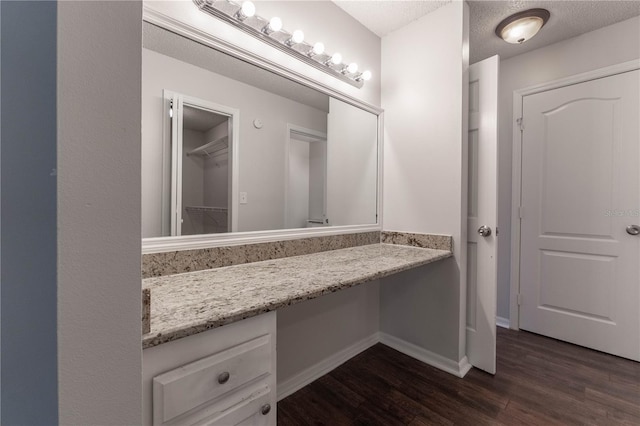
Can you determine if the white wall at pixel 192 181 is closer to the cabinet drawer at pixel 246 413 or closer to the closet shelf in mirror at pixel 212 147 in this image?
the closet shelf in mirror at pixel 212 147

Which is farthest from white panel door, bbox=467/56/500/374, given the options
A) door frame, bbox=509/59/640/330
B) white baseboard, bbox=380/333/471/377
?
door frame, bbox=509/59/640/330

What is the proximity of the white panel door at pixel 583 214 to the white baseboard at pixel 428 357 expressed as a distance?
104 centimetres

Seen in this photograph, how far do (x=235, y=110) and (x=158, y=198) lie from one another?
56 centimetres

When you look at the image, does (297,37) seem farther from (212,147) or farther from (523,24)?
(523,24)

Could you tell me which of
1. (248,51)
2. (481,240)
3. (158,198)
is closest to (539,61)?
(481,240)

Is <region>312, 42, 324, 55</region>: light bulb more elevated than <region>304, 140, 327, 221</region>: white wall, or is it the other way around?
<region>312, 42, 324, 55</region>: light bulb

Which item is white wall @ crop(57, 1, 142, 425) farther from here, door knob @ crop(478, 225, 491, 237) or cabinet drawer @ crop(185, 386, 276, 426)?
door knob @ crop(478, 225, 491, 237)

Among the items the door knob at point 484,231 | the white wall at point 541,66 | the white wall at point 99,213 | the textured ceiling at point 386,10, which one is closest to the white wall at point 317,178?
the textured ceiling at point 386,10

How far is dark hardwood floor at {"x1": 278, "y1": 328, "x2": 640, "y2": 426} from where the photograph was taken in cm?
141

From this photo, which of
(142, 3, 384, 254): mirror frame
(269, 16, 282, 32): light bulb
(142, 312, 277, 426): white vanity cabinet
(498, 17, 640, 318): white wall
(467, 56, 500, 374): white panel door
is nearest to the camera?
(142, 312, 277, 426): white vanity cabinet

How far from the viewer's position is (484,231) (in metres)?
1.76

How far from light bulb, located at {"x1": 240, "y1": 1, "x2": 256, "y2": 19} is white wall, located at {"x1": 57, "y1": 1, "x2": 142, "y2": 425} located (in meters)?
0.96

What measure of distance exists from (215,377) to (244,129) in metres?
1.09

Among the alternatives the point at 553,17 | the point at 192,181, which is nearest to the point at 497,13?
the point at 553,17
